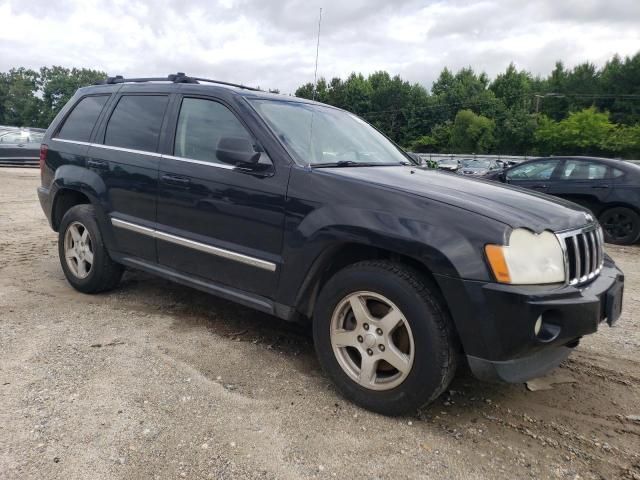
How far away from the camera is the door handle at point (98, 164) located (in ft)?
13.8

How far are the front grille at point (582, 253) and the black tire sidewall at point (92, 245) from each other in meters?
3.54

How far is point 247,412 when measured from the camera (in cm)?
275

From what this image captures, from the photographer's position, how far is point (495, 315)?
95.3 inches

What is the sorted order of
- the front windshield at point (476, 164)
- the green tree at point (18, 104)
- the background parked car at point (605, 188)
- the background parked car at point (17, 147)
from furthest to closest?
the green tree at point (18, 104)
the front windshield at point (476, 164)
the background parked car at point (17, 147)
the background parked car at point (605, 188)

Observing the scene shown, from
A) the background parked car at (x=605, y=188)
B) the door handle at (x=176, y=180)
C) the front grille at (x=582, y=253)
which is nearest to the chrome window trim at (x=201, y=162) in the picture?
the door handle at (x=176, y=180)

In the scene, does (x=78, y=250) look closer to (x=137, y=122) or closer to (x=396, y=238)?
(x=137, y=122)

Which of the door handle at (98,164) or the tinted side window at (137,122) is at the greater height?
the tinted side window at (137,122)

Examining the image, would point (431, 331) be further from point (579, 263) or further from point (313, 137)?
point (313, 137)

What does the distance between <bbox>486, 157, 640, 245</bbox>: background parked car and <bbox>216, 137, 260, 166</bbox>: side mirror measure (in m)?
7.24

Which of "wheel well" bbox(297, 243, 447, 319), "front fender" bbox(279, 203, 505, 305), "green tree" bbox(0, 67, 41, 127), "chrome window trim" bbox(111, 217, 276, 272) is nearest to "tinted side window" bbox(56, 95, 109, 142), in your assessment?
"chrome window trim" bbox(111, 217, 276, 272)

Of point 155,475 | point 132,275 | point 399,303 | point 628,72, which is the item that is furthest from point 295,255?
point 628,72

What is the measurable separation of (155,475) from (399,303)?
4.51 ft

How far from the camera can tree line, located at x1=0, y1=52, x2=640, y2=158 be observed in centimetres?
5209

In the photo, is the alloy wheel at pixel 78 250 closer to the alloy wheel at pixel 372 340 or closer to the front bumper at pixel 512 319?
the alloy wheel at pixel 372 340
